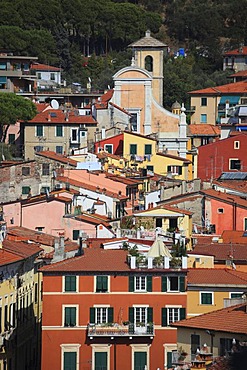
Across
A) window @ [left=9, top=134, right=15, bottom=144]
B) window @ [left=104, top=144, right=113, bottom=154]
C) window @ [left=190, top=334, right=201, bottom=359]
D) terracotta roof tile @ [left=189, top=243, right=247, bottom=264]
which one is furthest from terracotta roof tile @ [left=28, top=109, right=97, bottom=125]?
window @ [left=190, top=334, right=201, bottom=359]

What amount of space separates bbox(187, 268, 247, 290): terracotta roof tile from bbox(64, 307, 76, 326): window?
9.89 feet

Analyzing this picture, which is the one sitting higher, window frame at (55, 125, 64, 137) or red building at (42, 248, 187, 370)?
window frame at (55, 125, 64, 137)

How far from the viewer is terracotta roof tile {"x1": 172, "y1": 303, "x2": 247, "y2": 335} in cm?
3862

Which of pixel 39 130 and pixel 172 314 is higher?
pixel 39 130

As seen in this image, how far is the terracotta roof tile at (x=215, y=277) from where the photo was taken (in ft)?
158

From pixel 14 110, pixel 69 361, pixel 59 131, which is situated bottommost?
pixel 69 361


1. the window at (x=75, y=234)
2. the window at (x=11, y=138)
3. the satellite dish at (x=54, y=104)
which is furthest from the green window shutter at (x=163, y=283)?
the satellite dish at (x=54, y=104)

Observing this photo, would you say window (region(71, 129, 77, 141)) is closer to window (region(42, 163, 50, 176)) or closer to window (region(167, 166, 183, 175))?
window (region(167, 166, 183, 175))

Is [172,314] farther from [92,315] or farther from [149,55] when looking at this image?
[149,55]

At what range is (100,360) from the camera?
47312mm

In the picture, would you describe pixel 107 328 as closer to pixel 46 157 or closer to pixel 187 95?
pixel 46 157

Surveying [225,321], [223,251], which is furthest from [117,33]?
[225,321]

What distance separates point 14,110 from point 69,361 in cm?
3959

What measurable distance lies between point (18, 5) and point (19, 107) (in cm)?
3575
